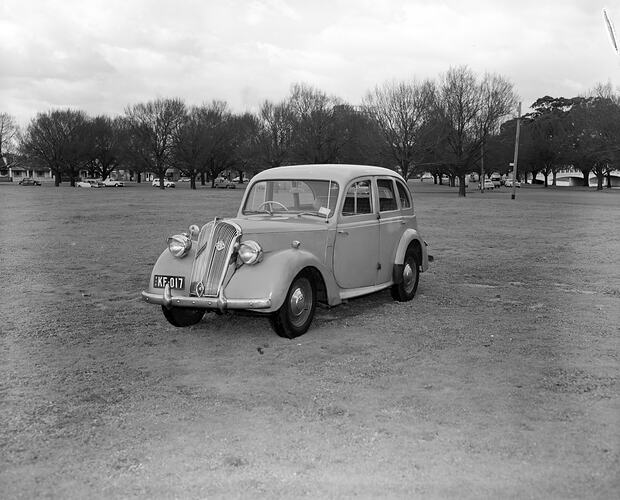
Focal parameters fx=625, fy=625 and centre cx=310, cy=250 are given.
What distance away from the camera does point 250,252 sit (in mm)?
6090

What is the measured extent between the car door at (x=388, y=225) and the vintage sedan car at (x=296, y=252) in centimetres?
1

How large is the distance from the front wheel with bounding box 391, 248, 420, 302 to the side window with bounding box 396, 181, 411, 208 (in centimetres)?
66

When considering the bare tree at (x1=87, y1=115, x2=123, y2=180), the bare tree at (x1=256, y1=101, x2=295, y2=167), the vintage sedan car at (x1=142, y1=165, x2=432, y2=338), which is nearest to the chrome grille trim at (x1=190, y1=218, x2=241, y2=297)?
the vintage sedan car at (x1=142, y1=165, x2=432, y2=338)

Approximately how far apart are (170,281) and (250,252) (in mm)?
915

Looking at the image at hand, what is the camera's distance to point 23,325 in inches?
273

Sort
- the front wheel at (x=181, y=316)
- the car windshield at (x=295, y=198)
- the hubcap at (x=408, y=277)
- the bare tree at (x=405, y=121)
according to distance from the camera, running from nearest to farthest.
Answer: the front wheel at (x=181, y=316) < the car windshield at (x=295, y=198) < the hubcap at (x=408, y=277) < the bare tree at (x=405, y=121)

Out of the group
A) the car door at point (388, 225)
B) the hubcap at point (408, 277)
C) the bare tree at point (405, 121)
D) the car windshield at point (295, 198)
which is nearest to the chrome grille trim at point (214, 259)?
the car windshield at point (295, 198)

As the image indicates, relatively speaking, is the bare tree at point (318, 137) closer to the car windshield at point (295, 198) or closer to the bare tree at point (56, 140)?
the bare tree at point (56, 140)

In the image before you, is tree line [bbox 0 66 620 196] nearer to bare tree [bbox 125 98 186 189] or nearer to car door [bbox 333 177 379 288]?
bare tree [bbox 125 98 186 189]

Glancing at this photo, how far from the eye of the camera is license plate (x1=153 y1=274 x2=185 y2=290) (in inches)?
247

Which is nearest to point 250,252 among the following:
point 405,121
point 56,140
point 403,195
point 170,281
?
point 170,281

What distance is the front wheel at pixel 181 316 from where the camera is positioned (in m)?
6.71

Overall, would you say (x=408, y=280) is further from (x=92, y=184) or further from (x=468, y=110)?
(x=92, y=184)

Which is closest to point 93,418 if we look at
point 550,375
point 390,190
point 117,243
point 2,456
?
point 2,456
